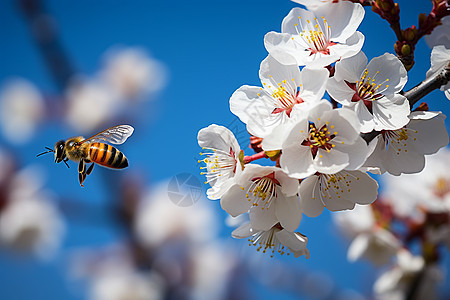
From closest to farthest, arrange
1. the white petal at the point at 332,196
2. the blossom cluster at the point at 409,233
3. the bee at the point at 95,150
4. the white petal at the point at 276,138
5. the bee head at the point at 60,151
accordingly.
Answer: the white petal at the point at 276,138 → the white petal at the point at 332,196 → the bee at the point at 95,150 → the bee head at the point at 60,151 → the blossom cluster at the point at 409,233

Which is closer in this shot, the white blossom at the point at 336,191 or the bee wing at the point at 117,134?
the white blossom at the point at 336,191

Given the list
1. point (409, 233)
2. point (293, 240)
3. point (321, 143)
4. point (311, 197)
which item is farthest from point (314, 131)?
point (409, 233)

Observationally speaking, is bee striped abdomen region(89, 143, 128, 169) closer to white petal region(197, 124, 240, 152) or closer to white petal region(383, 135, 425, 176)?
white petal region(197, 124, 240, 152)

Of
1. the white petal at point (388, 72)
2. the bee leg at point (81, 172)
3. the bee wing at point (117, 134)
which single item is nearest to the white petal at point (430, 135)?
the white petal at point (388, 72)

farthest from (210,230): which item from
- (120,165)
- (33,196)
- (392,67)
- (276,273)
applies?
(392,67)

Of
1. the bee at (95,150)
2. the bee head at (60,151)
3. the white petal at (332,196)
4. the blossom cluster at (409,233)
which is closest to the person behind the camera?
the white petal at (332,196)

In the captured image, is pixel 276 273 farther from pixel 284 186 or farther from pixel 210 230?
pixel 284 186

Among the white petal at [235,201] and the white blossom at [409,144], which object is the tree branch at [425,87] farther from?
the white petal at [235,201]

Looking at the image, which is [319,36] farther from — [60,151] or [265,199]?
[60,151]

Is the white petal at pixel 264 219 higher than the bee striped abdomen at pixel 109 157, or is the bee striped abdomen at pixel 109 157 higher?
the bee striped abdomen at pixel 109 157
